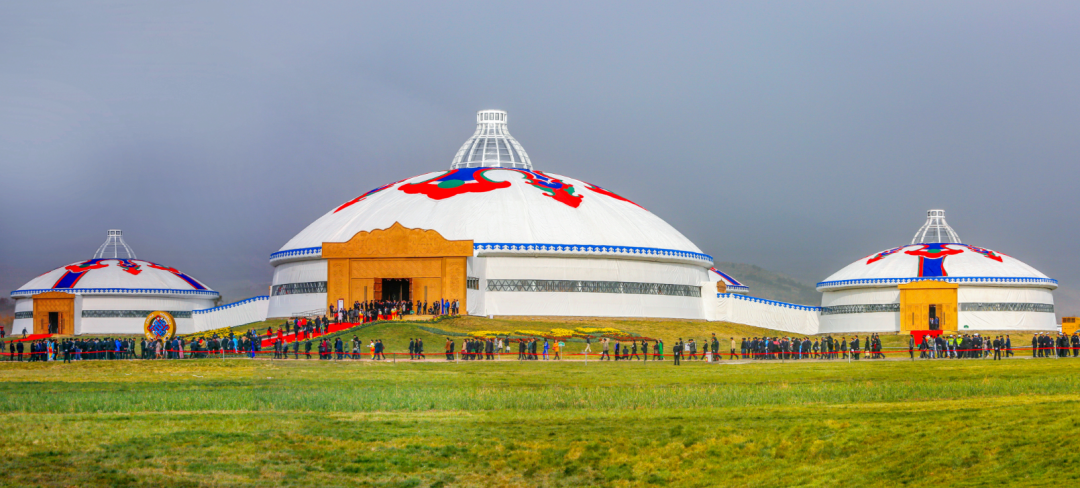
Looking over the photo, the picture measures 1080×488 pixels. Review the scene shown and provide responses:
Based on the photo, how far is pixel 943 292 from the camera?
69312 mm

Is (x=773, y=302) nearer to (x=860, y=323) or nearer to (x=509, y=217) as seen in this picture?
(x=860, y=323)

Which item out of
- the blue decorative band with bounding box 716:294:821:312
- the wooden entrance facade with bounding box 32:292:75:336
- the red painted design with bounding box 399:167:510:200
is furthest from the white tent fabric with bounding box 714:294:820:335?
the wooden entrance facade with bounding box 32:292:75:336

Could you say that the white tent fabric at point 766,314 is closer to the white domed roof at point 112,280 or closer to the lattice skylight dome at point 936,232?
the lattice skylight dome at point 936,232

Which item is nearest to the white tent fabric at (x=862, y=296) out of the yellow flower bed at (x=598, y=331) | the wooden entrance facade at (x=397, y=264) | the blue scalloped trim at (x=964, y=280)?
the blue scalloped trim at (x=964, y=280)

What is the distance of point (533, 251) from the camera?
200 ft

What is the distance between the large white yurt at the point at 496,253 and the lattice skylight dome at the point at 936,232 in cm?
1882

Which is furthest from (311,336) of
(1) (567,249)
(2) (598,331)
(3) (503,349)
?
(1) (567,249)

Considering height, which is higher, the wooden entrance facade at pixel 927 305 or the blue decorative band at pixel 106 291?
the blue decorative band at pixel 106 291

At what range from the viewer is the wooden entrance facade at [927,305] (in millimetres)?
68750

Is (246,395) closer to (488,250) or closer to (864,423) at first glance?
(864,423)

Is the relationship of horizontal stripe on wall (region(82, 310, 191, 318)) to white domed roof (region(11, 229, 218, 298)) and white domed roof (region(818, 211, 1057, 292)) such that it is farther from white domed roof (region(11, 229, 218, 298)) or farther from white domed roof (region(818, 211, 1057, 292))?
white domed roof (region(818, 211, 1057, 292))

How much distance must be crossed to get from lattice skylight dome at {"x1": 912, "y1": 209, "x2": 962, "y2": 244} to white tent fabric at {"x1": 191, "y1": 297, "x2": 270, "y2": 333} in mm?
45964

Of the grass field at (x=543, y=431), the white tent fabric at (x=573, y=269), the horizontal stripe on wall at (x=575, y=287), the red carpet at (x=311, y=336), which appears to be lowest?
the grass field at (x=543, y=431)

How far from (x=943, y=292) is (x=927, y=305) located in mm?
1252
